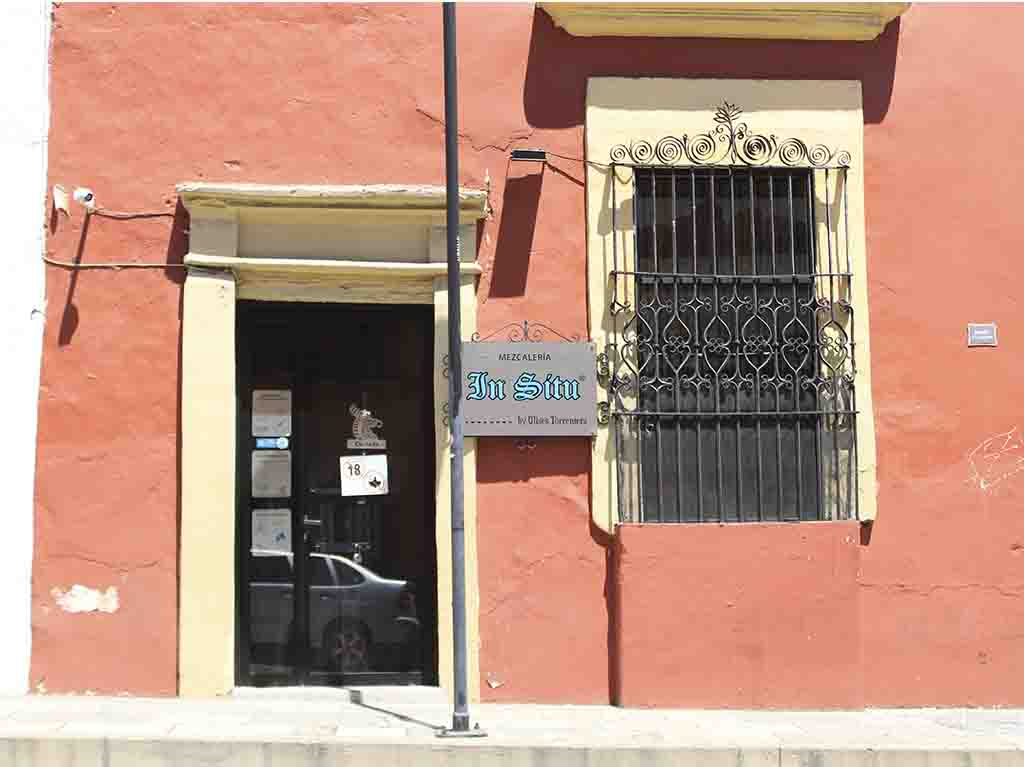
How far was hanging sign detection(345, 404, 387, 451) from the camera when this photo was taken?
343 inches

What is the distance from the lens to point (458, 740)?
703 cm

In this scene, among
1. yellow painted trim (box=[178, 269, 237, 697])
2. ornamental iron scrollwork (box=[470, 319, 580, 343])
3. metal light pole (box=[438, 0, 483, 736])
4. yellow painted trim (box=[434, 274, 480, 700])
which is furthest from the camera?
ornamental iron scrollwork (box=[470, 319, 580, 343])

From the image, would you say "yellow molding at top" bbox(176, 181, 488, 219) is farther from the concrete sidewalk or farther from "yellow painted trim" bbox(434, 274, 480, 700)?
the concrete sidewalk

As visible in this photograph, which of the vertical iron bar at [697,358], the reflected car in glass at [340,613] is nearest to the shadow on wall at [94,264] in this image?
the reflected car in glass at [340,613]

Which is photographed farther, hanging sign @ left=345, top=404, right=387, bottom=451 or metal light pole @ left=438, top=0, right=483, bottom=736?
hanging sign @ left=345, top=404, right=387, bottom=451

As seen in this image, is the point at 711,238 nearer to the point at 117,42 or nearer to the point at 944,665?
the point at 944,665

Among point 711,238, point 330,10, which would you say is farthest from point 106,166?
point 711,238

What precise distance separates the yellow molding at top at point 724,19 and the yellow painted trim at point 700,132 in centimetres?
31

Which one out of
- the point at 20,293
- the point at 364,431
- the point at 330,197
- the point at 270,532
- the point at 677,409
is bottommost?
the point at 270,532

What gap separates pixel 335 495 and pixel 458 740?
7.09 feet

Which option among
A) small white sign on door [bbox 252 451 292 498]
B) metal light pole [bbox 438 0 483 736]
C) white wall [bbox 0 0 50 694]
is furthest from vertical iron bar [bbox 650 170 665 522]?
white wall [bbox 0 0 50 694]

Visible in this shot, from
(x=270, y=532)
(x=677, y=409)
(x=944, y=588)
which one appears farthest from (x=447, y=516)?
(x=944, y=588)

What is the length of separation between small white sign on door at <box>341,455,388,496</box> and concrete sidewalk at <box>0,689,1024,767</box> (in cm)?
128

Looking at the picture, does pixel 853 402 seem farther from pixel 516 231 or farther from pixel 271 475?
pixel 271 475
